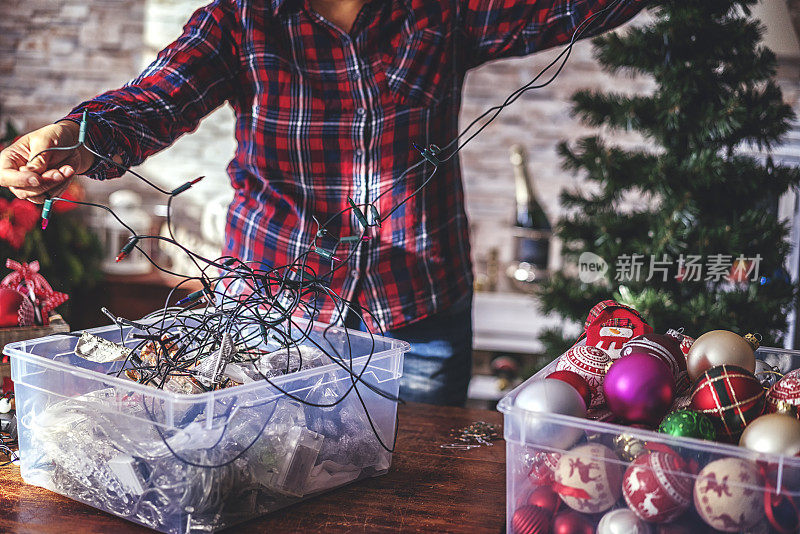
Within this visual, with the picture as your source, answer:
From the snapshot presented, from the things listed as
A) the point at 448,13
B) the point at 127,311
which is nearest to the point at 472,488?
the point at 448,13

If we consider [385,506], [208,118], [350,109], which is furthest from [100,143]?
[208,118]

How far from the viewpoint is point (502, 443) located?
0.94m

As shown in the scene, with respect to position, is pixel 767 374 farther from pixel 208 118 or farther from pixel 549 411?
pixel 208 118

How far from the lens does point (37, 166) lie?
0.79 metres

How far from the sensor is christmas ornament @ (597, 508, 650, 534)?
1.93ft

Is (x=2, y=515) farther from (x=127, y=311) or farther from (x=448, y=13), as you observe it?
(x=127, y=311)

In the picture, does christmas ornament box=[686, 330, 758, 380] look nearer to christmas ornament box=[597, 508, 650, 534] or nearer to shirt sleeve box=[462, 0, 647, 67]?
christmas ornament box=[597, 508, 650, 534]

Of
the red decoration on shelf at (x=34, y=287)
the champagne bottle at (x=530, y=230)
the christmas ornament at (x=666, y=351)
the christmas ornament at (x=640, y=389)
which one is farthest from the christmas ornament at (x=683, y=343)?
the champagne bottle at (x=530, y=230)

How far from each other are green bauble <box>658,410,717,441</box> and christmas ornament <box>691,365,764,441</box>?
0.05ft

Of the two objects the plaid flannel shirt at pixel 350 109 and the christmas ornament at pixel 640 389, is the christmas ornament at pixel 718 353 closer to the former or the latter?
the christmas ornament at pixel 640 389

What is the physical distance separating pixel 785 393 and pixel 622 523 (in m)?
0.19

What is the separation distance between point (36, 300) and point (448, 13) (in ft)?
2.45

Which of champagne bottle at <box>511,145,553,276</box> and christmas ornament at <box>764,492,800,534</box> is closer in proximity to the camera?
christmas ornament at <box>764,492,800,534</box>

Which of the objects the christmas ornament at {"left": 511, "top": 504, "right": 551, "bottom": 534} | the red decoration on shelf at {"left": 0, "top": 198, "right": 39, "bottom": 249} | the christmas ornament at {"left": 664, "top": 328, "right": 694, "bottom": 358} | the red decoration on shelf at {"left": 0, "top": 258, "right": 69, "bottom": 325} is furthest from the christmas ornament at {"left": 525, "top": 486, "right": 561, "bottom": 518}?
the red decoration on shelf at {"left": 0, "top": 198, "right": 39, "bottom": 249}
